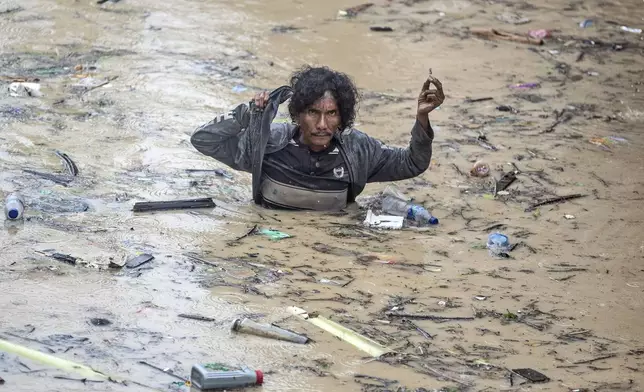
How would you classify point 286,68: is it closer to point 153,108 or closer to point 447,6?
point 153,108

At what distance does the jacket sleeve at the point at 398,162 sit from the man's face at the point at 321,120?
0.37m

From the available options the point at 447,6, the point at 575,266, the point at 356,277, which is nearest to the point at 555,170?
the point at 575,266

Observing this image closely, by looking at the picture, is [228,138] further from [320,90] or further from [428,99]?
[428,99]

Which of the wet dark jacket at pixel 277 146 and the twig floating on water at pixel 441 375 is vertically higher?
the wet dark jacket at pixel 277 146

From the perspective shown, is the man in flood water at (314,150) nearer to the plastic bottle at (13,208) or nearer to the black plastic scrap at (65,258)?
the plastic bottle at (13,208)

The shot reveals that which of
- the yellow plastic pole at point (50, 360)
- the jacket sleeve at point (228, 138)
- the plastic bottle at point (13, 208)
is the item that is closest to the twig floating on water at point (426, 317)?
the yellow plastic pole at point (50, 360)

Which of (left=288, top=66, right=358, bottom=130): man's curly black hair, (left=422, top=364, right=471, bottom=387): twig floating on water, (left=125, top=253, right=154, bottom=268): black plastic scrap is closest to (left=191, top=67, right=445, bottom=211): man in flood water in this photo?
(left=288, top=66, right=358, bottom=130): man's curly black hair

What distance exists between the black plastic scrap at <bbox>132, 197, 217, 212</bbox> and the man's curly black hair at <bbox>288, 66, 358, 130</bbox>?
0.78m

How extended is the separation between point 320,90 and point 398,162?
0.71m

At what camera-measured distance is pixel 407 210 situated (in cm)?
669

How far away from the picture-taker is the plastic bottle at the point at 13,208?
5770 mm

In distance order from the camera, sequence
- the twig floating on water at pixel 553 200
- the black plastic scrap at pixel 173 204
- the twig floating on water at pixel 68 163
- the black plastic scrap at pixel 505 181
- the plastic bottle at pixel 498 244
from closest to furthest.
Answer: the plastic bottle at pixel 498 244 → the black plastic scrap at pixel 173 204 → the twig floating on water at pixel 553 200 → the twig floating on water at pixel 68 163 → the black plastic scrap at pixel 505 181

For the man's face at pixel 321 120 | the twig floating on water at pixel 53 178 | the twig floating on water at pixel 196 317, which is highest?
the man's face at pixel 321 120

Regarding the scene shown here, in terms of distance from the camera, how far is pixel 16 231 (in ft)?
18.4
